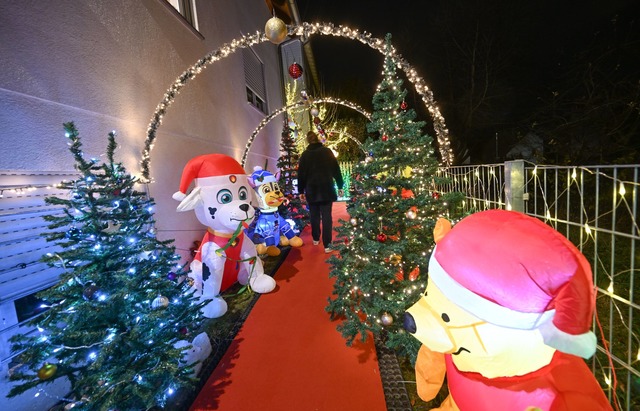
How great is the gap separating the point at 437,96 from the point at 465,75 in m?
1.25

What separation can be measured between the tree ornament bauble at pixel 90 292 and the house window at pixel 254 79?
22.9ft

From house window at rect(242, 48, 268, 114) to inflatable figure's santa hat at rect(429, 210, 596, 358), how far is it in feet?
25.4

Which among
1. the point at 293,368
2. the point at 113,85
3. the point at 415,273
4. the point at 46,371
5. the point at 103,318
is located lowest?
the point at 293,368

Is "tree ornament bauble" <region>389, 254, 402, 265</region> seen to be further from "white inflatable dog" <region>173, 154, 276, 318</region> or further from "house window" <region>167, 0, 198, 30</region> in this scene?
"house window" <region>167, 0, 198, 30</region>

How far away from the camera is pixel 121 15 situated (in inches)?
123

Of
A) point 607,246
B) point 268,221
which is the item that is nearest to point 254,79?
point 268,221

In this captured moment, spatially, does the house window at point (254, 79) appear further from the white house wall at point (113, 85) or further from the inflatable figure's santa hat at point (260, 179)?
the inflatable figure's santa hat at point (260, 179)

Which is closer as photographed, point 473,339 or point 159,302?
point 473,339

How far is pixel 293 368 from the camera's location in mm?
2275

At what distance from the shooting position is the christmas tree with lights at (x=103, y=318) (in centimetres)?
156

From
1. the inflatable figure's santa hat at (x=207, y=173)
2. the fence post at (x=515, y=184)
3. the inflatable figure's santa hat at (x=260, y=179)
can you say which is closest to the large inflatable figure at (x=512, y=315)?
the fence post at (x=515, y=184)

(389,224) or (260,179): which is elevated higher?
(260,179)

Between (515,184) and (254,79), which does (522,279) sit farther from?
(254,79)

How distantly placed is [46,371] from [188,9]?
17.7 feet
